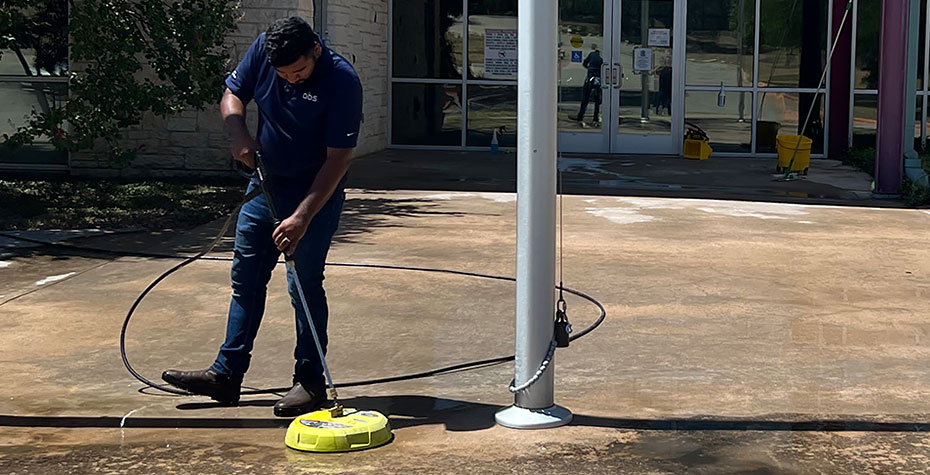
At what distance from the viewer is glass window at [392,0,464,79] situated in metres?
19.6

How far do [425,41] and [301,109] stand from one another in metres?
14.6

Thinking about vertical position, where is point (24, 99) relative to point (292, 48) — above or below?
below

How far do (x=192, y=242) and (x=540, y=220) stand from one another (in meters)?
5.98

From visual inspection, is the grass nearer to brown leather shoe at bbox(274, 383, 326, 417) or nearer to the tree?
the tree

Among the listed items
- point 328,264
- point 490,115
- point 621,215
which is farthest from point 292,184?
point 490,115

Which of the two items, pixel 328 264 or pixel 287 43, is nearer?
pixel 287 43

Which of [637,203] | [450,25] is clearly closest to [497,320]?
[637,203]

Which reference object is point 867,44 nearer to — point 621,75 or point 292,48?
point 621,75

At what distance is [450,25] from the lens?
19578 mm

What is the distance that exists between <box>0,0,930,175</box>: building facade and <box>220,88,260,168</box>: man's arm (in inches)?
497

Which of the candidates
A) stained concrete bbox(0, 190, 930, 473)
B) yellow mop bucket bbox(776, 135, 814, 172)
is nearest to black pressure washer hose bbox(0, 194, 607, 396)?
stained concrete bbox(0, 190, 930, 473)

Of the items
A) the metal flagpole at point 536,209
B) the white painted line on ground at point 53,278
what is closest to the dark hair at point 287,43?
the metal flagpole at point 536,209

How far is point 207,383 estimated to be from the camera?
5547 millimetres

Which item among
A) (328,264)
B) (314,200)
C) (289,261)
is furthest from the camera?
(328,264)
